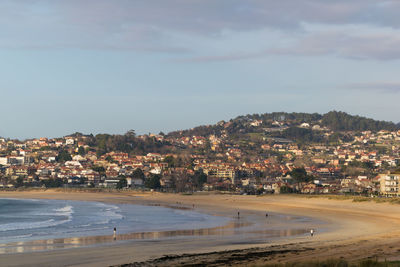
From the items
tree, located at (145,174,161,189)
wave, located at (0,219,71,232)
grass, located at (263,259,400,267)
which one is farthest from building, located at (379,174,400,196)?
grass, located at (263,259,400,267)

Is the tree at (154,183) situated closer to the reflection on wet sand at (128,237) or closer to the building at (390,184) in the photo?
the building at (390,184)

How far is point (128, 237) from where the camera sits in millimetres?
33125

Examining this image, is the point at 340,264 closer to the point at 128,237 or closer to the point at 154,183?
the point at 128,237

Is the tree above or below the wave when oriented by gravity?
below

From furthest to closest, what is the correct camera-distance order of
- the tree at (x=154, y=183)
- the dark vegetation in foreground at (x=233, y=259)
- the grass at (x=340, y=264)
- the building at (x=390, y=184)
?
the tree at (x=154, y=183), the building at (x=390, y=184), the dark vegetation in foreground at (x=233, y=259), the grass at (x=340, y=264)

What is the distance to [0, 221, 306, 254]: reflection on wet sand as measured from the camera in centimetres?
2828

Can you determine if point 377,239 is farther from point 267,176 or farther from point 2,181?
point 2,181

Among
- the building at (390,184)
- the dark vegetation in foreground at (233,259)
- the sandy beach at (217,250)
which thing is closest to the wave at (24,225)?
the sandy beach at (217,250)

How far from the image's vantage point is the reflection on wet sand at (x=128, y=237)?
2828 cm

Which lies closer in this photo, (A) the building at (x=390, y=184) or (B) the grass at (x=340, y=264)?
(B) the grass at (x=340, y=264)

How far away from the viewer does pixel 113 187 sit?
13500cm

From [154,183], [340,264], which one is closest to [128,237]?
[340,264]

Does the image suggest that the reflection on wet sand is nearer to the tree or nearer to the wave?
the wave

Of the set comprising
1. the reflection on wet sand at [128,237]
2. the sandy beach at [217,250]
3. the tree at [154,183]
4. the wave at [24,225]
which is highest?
the sandy beach at [217,250]
